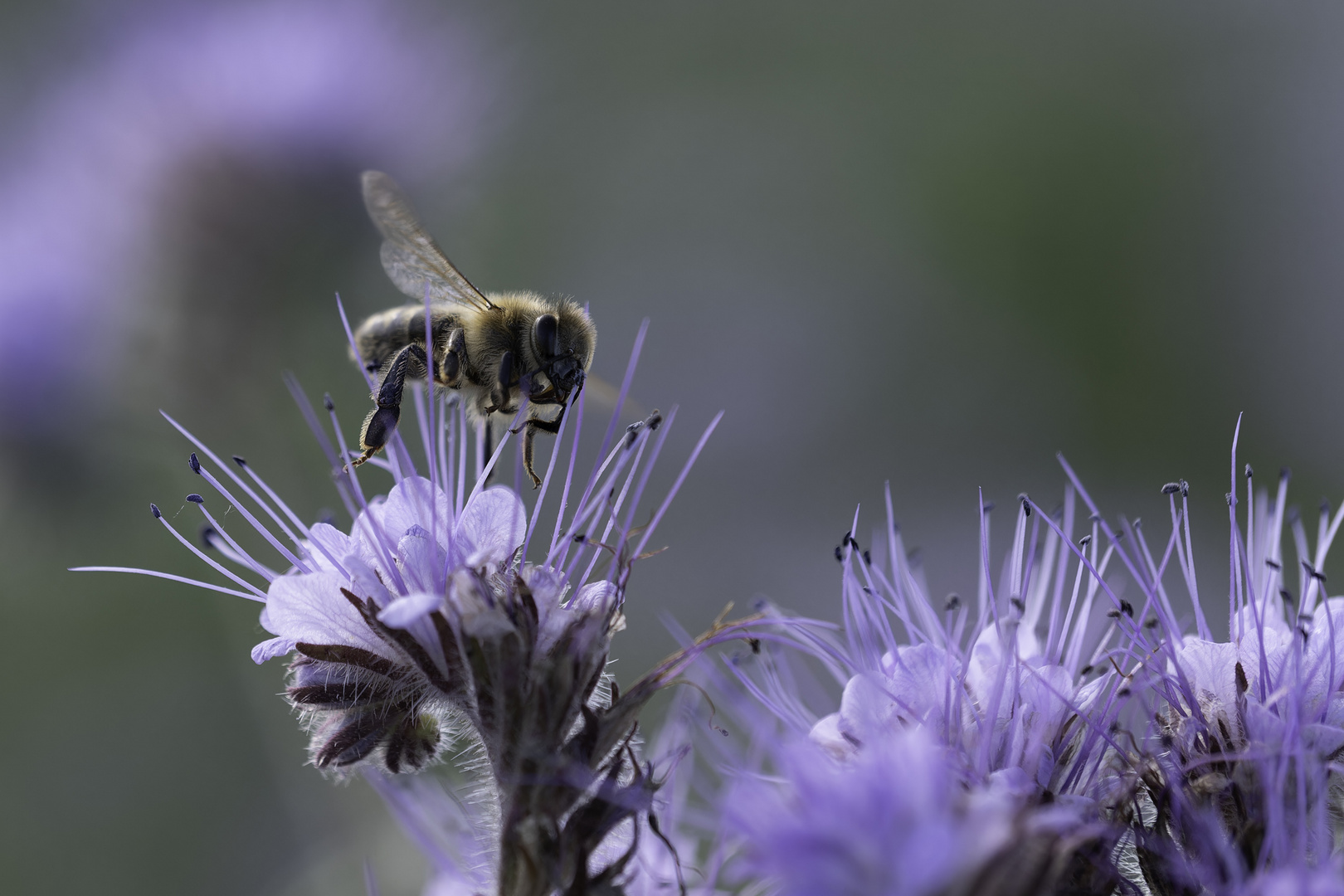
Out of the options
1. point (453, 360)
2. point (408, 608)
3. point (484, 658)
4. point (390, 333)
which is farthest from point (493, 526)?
point (390, 333)

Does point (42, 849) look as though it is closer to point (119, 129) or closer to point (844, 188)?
point (119, 129)

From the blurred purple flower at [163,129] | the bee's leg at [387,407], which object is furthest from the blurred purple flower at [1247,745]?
the blurred purple flower at [163,129]

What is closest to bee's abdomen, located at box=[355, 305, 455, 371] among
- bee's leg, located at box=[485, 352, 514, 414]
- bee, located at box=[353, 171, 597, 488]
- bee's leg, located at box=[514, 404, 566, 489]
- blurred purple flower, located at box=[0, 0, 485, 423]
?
bee, located at box=[353, 171, 597, 488]

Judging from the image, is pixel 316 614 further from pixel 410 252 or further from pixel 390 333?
pixel 390 333

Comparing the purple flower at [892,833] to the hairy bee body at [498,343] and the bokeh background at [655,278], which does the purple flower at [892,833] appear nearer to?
the hairy bee body at [498,343]

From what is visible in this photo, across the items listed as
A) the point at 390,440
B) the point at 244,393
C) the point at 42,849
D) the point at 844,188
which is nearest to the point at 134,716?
the point at 42,849

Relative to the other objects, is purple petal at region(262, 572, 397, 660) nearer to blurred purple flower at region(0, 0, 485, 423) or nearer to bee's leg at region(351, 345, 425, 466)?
bee's leg at region(351, 345, 425, 466)
